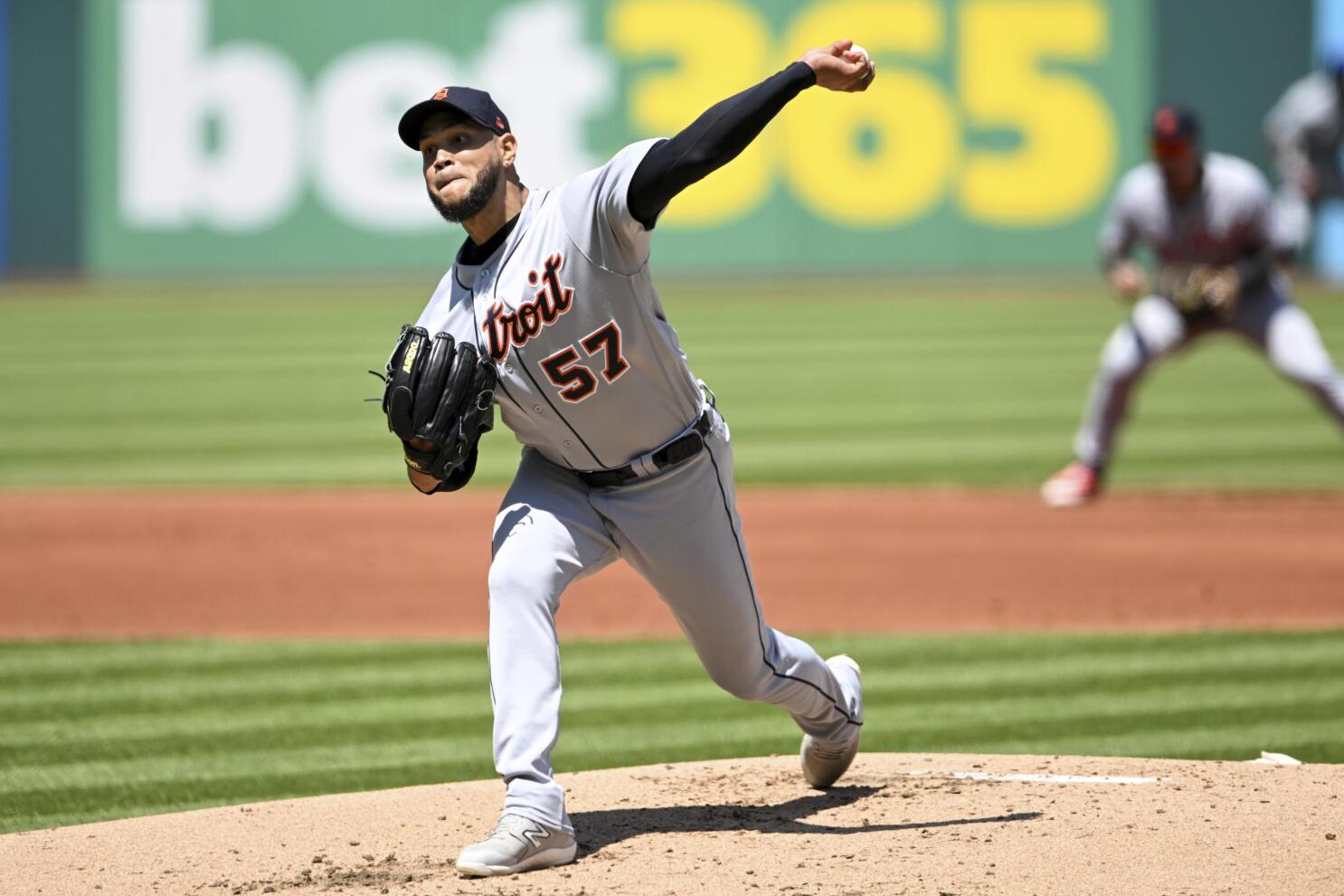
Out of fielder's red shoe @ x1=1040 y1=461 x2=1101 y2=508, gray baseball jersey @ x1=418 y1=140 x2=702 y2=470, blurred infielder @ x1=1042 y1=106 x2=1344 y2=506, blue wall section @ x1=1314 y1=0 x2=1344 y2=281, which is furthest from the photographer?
blue wall section @ x1=1314 y1=0 x2=1344 y2=281

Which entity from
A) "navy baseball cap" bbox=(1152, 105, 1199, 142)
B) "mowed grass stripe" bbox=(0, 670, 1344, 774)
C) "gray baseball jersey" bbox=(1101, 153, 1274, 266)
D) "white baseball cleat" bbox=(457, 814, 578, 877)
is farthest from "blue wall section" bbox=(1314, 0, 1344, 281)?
"white baseball cleat" bbox=(457, 814, 578, 877)

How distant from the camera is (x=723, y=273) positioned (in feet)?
74.0

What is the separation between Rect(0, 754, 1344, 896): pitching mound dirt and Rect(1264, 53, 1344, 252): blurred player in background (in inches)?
599

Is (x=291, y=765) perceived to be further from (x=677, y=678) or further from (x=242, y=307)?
(x=242, y=307)

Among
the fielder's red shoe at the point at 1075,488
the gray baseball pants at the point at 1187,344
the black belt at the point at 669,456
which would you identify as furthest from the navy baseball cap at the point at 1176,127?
the black belt at the point at 669,456

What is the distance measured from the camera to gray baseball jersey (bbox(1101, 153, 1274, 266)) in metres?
9.29

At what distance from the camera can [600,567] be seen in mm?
4305

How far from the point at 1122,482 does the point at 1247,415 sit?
3.06 metres

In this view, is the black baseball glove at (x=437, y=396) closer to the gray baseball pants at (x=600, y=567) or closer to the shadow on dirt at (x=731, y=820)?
the gray baseball pants at (x=600, y=567)

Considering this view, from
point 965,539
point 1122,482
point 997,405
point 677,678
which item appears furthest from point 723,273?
point 677,678

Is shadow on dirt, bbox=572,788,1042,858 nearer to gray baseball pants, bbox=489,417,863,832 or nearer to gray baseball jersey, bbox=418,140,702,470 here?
gray baseball pants, bbox=489,417,863,832

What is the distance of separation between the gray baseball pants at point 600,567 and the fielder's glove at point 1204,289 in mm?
5577

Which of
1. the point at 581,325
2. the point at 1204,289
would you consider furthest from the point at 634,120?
the point at 581,325

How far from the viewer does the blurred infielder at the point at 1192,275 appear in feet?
29.9
